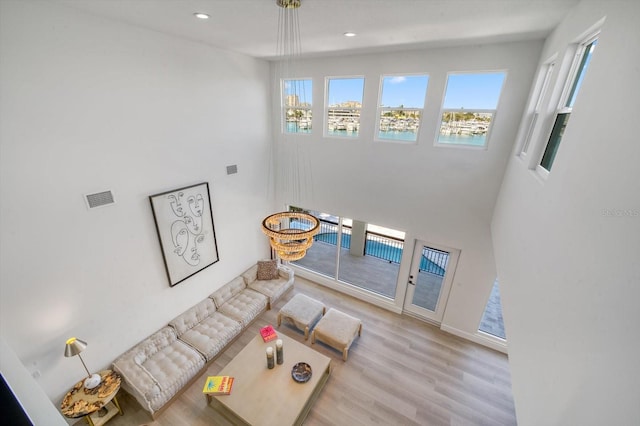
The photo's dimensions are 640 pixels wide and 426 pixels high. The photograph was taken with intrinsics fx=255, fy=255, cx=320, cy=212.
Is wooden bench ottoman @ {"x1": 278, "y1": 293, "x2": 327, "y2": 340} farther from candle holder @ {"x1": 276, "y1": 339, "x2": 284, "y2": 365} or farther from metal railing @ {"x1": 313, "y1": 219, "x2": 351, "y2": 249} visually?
metal railing @ {"x1": 313, "y1": 219, "x2": 351, "y2": 249}

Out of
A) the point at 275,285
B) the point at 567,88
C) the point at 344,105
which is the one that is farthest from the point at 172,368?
the point at 567,88

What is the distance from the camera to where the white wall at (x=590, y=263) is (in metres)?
0.91

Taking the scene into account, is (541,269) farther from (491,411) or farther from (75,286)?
(75,286)

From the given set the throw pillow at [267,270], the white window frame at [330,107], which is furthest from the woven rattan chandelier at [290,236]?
the throw pillow at [267,270]

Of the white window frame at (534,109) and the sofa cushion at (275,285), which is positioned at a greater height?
the white window frame at (534,109)

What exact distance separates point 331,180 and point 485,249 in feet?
10.4

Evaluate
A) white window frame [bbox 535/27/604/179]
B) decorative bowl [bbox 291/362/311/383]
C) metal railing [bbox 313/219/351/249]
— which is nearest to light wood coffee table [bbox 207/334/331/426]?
decorative bowl [bbox 291/362/311/383]

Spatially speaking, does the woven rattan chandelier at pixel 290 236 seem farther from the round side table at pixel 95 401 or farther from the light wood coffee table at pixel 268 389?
the round side table at pixel 95 401

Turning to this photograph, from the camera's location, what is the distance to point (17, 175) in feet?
8.62

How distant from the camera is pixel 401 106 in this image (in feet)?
15.1

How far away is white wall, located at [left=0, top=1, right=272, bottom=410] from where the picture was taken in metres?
2.63

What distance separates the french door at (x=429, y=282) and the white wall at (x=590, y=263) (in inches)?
118

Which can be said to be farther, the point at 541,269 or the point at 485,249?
the point at 485,249

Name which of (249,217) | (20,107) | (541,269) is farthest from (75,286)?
(541,269)
